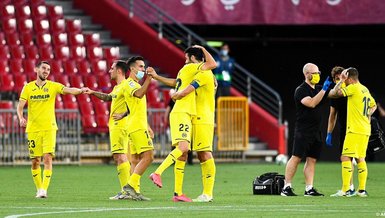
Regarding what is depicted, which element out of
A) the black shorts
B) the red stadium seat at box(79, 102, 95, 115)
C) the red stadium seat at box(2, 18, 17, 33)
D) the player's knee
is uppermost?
the red stadium seat at box(2, 18, 17, 33)

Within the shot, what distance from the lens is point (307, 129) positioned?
62.0ft

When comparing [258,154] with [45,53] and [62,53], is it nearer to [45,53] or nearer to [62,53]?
[62,53]

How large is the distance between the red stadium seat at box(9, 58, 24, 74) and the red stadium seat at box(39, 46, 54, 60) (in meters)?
1.00

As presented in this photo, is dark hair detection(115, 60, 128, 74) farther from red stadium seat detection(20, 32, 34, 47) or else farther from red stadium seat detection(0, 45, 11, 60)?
red stadium seat detection(20, 32, 34, 47)

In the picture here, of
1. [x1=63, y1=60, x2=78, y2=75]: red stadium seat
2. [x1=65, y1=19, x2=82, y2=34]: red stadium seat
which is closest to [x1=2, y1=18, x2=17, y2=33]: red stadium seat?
[x1=63, y1=60, x2=78, y2=75]: red stadium seat

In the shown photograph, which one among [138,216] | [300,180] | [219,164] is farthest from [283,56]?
[138,216]

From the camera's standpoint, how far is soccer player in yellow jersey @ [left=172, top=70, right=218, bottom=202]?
56.2 ft

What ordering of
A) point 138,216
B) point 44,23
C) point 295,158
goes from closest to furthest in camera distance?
point 138,216 < point 295,158 < point 44,23

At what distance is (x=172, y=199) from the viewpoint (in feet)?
58.0

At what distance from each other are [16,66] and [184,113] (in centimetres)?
1528

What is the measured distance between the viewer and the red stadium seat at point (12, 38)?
32.4 meters

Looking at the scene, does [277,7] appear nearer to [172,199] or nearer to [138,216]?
[172,199]

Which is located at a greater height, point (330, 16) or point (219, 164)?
point (330, 16)

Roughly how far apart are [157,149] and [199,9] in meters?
4.92
